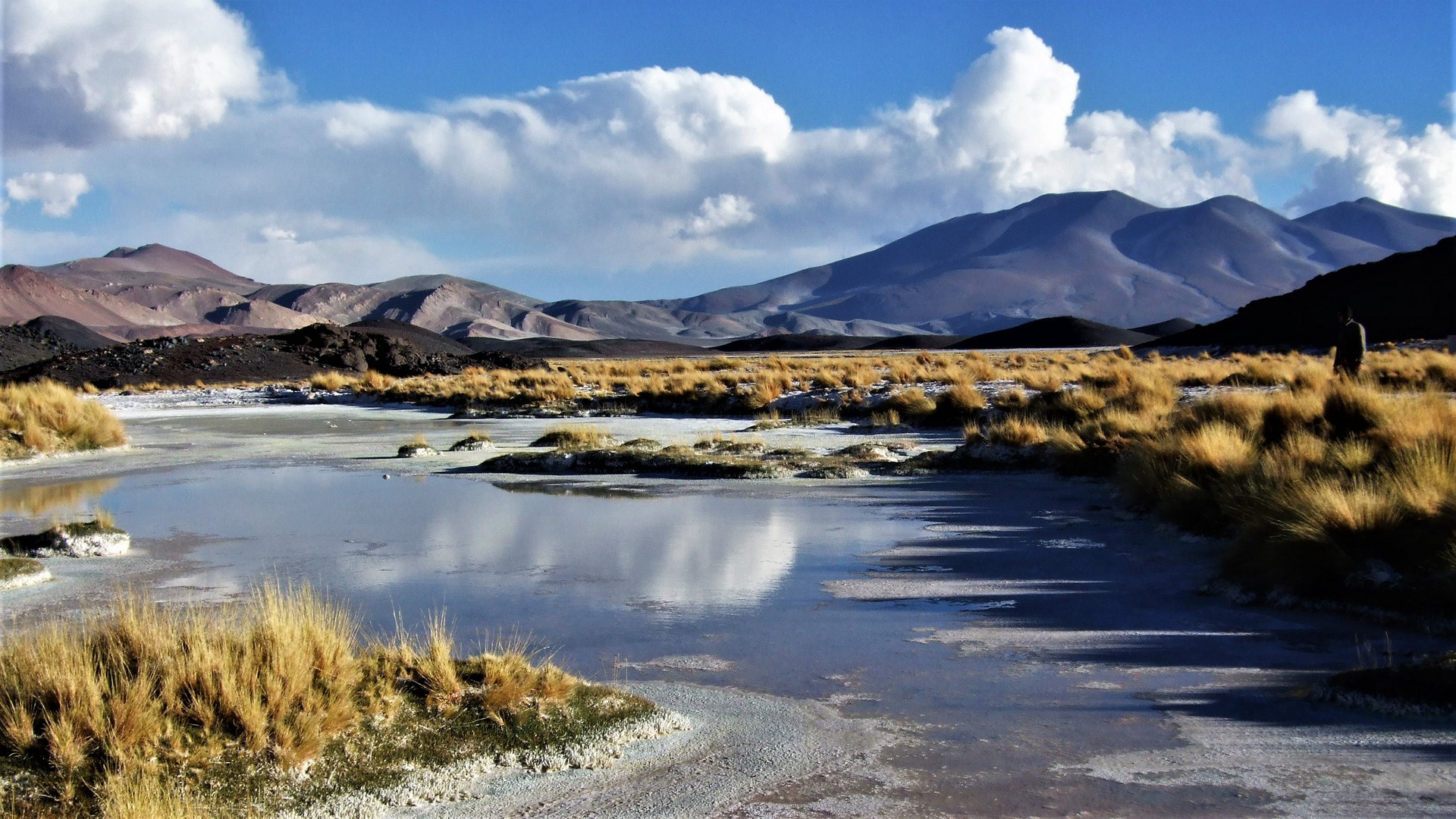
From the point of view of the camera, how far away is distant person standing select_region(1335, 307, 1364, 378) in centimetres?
1358

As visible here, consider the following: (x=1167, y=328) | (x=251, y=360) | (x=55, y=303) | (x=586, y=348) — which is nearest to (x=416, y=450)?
(x=251, y=360)

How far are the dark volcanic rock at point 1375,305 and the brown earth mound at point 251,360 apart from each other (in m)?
29.1

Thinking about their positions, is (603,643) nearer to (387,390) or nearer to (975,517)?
(975,517)

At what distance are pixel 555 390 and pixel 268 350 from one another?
2476 cm

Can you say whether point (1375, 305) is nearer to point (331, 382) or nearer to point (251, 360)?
point (331, 382)

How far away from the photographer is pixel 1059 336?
79.6 metres

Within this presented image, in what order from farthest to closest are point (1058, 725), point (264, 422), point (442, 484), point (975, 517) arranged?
point (264, 422)
point (442, 484)
point (975, 517)
point (1058, 725)

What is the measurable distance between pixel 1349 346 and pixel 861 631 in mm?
10788

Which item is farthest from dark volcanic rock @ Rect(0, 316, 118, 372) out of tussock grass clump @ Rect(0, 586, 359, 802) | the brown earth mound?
tussock grass clump @ Rect(0, 586, 359, 802)

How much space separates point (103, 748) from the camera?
11.8ft

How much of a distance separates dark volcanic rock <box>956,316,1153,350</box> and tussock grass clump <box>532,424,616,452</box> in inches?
2530

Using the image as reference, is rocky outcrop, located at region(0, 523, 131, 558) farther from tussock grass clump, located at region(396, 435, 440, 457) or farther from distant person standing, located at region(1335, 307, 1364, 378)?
distant person standing, located at region(1335, 307, 1364, 378)

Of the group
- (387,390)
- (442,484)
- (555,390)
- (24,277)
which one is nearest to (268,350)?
(387,390)

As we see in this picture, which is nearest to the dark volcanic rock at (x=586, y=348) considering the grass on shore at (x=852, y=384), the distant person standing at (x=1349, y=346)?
the grass on shore at (x=852, y=384)
